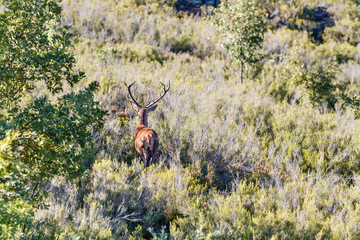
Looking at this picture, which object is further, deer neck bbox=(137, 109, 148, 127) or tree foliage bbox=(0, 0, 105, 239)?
deer neck bbox=(137, 109, 148, 127)

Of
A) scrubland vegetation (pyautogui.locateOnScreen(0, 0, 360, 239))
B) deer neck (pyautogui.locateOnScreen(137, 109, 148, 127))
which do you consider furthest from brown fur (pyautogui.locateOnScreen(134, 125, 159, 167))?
deer neck (pyautogui.locateOnScreen(137, 109, 148, 127))

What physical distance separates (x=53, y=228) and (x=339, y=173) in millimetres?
5527

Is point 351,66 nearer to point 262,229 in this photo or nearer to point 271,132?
point 271,132

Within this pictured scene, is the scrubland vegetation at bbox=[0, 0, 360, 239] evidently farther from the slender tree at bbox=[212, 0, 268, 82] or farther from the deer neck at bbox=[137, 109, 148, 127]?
the slender tree at bbox=[212, 0, 268, 82]

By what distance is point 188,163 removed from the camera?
589cm

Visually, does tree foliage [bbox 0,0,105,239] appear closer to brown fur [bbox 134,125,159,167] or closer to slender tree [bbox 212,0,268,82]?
brown fur [bbox 134,125,159,167]

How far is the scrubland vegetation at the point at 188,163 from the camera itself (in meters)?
3.37

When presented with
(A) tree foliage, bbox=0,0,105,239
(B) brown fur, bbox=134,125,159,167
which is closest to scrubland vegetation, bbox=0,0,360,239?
(A) tree foliage, bbox=0,0,105,239

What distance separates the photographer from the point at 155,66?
11.3m

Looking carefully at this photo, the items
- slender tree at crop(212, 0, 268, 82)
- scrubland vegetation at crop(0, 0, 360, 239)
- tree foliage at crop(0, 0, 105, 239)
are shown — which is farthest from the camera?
slender tree at crop(212, 0, 268, 82)

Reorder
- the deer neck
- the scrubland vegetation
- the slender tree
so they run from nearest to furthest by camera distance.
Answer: the scrubland vegetation → the deer neck → the slender tree

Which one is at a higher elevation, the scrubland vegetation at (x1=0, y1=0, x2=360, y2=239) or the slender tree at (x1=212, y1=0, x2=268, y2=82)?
the slender tree at (x1=212, y1=0, x2=268, y2=82)

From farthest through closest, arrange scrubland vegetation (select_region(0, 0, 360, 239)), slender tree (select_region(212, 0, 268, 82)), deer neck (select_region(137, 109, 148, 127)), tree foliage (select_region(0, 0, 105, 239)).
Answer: slender tree (select_region(212, 0, 268, 82)), deer neck (select_region(137, 109, 148, 127)), scrubland vegetation (select_region(0, 0, 360, 239)), tree foliage (select_region(0, 0, 105, 239))

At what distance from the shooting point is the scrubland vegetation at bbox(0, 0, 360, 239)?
A: 11.0ft
